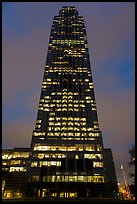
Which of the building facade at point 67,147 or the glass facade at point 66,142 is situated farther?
the glass facade at point 66,142

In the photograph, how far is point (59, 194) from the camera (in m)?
133

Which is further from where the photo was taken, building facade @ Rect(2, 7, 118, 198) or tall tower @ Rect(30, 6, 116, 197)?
tall tower @ Rect(30, 6, 116, 197)

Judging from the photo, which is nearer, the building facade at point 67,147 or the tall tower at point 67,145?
the building facade at point 67,147

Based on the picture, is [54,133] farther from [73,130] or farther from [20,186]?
[20,186]

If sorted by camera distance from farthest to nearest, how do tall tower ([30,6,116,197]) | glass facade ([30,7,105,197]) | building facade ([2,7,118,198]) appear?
glass facade ([30,7,105,197]) < tall tower ([30,6,116,197]) < building facade ([2,7,118,198])

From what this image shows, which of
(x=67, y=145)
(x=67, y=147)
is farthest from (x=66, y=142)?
(x=67, y=147)

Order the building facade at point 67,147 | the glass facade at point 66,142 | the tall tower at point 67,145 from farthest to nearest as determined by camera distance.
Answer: the glass facade at point 66,142 → the tall tower at point 67,145 → the building facade at point 67,147

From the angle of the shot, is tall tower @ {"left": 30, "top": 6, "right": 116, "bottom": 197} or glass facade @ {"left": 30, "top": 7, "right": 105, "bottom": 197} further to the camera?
glass facade @ {"left": 30, "top": 7, "right": 105, "bottom": 197}

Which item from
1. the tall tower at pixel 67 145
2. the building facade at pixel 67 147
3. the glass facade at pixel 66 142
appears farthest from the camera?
the glass facade at pixel 66 142

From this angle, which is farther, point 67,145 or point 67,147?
point 67,145

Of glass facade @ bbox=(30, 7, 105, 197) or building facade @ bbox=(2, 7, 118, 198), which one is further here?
glass facade @ bbox=(30, 7, 105, 197)

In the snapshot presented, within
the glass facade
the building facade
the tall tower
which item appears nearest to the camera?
the building facade

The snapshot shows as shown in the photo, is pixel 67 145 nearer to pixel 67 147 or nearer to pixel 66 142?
pixel 67 147

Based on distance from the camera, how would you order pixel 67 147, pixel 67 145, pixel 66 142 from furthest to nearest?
pixel 66 142
pixel 67 145
pixel 67 147
